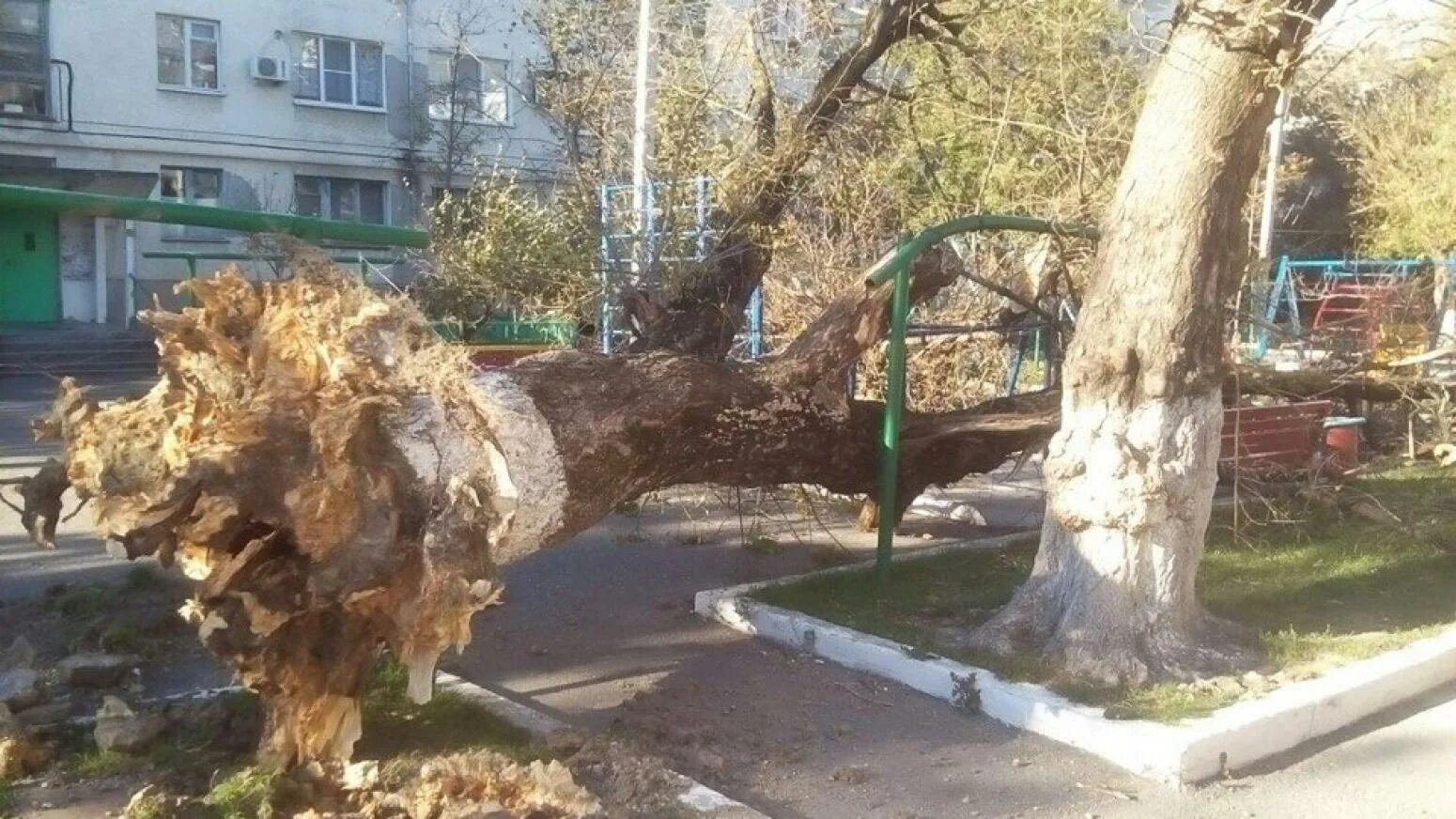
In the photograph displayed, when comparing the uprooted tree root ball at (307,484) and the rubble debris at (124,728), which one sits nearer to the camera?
the uprooted tree root ball at (307,484)

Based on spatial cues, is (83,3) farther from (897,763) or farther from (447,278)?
(897,763)

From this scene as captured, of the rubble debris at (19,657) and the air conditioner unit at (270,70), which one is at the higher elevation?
the air conditioner unit at (270,70)

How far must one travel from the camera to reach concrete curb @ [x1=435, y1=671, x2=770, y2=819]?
14.2 feet

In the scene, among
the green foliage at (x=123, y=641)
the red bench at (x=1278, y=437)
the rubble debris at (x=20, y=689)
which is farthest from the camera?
the red bench at (x=1278, y=437)

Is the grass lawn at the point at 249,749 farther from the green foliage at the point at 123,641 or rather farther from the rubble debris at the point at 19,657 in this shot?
the green foliage at the point at 123,641

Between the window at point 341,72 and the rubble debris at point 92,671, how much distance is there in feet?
77.2

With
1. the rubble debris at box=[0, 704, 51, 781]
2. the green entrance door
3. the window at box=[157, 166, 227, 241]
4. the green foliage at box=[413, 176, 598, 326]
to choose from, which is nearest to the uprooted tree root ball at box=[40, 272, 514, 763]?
the rubble debris at box=[0, 704, 51, 781]

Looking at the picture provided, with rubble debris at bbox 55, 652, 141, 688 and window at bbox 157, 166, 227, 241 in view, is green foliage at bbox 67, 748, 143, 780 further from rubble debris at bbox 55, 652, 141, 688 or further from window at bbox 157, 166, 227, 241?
window at bbox 157, 166, 227, 241

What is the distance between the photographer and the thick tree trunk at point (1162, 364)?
→ 5418 mm

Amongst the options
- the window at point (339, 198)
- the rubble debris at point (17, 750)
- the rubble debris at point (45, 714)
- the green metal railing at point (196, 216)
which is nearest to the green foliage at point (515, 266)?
the green metal railing at point (196, 216)

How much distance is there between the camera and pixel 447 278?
1166 cm

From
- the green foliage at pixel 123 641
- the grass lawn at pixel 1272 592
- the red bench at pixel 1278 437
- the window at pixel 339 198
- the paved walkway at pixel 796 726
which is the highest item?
the window at pixel 339 198

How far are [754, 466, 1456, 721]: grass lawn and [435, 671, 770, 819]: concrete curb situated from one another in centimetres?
150

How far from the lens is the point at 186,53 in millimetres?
25891
